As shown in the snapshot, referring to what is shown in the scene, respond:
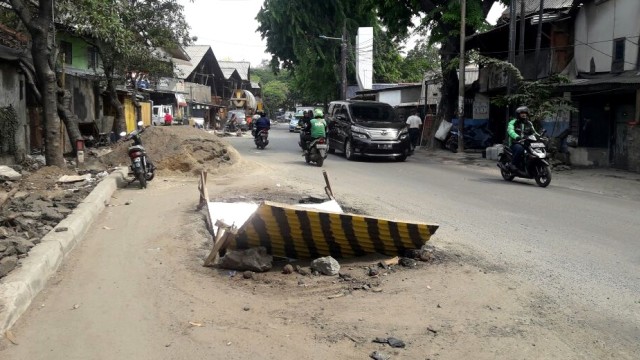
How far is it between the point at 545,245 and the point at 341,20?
34.8 meters

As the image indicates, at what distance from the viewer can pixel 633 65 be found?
1550cm

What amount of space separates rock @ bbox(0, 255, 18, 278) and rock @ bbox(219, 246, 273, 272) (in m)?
1.79

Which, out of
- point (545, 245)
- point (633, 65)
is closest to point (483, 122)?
point (633, 65)

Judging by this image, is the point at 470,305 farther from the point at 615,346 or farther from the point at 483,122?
the point at 483,122

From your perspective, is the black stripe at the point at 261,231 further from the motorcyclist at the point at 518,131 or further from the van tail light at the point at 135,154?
the motorcyclist at the point at 518,131

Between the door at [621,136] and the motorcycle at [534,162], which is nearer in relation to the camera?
the motorcycle at [534,162]

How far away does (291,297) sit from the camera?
4.77 meters

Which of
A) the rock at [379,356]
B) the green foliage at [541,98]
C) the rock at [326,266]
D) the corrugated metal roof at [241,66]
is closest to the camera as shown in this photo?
the rock at [379,356]

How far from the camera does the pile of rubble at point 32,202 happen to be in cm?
548

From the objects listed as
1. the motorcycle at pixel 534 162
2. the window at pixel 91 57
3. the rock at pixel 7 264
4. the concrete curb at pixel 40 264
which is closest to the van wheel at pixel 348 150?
the motorcycle at pixel 534 162

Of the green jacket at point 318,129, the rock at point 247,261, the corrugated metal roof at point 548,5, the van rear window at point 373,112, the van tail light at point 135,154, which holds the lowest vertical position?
the rock at point 247,261

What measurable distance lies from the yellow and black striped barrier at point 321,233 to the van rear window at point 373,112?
1239 centimetres

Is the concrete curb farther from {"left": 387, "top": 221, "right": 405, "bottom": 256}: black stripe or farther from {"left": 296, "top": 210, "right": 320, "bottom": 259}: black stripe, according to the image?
{"left": 387, "top": 221, "right": 405, "bottom": 256}: black stripe

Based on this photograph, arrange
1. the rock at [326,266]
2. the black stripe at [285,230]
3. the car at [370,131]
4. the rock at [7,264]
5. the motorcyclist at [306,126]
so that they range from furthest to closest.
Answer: the car at [370,131], the motorcyclist at [306,126], the rock at [326,266], the black stripe at [285,230], the rock at [7,264]
